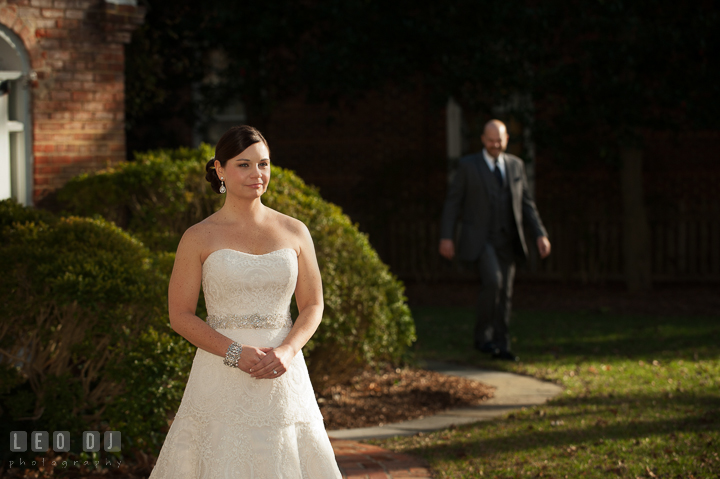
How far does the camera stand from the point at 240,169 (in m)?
3.20

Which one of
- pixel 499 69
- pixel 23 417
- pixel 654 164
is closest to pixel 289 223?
pixel 23 417

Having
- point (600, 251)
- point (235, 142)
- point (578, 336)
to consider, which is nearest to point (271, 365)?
point (235, 142)

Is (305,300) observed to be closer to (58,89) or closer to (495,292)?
(495,292)

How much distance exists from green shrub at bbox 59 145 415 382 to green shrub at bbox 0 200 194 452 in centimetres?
144

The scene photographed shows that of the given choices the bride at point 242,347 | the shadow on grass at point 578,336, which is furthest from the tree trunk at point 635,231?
the bride at point 242,347

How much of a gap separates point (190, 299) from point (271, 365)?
43 cm

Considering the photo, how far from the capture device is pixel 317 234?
20.9ft

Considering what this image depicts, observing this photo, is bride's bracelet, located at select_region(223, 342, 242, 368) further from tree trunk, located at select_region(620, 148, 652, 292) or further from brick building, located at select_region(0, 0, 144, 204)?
tree trunk, located at select_region(620, 148, 652, 292)

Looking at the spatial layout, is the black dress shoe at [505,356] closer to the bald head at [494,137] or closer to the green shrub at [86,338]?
the bald head at [494,137]

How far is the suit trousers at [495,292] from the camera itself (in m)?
8.12

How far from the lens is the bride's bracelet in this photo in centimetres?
312

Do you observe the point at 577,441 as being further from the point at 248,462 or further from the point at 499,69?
the point at 499,69

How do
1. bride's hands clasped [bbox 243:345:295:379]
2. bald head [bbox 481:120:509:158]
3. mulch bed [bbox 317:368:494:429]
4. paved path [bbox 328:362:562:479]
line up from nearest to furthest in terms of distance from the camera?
1. bride's hands clasped [bbox 243:345:295:379]
2. paved path [bbox 328:362:562:479]
3. mulch bed [bbox 317:368:494:429]
4. bald head [bbox 481:120:509:158]

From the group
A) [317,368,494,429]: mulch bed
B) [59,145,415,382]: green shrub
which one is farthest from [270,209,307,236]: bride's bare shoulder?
[317,368,494,429]: mulch bed
